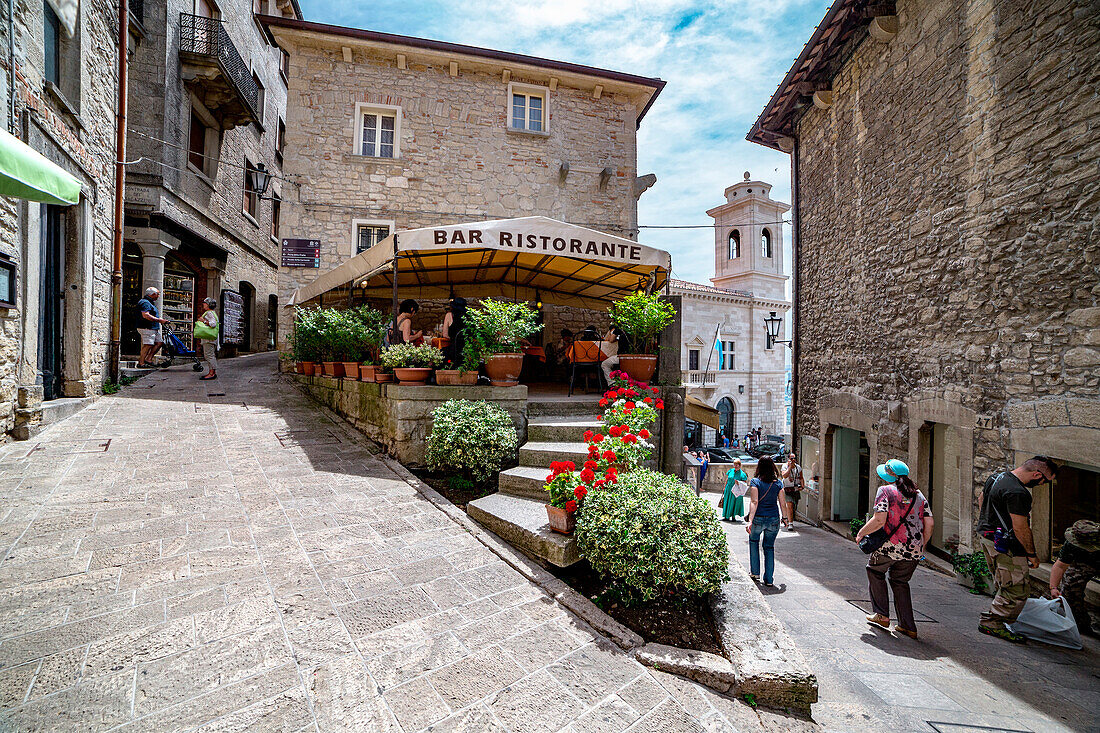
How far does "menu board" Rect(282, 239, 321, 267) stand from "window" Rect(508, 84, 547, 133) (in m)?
6.07

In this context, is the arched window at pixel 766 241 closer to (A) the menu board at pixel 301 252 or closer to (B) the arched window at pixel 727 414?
(B) the arched window at pixel 727 414

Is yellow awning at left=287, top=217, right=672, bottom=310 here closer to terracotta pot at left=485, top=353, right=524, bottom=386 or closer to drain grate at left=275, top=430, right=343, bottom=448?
terracotta pot at left=485, top=353, right=524, bottom=386

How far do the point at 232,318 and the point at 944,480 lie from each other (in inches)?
739

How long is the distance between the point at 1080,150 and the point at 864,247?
3.77 meters

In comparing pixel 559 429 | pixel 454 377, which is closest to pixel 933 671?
pixel 559 429

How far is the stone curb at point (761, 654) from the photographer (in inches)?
92.0

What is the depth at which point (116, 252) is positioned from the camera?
8.76 meters

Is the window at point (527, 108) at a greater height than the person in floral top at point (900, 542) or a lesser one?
greater

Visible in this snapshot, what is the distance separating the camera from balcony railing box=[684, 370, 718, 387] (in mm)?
27047

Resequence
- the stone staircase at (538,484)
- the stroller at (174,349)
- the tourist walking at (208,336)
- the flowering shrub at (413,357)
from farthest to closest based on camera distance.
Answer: the stroller at (174,349) → the tourist walking at (208,336) → the flowering shrub at (413,357) → the stone staircase at (538,484)

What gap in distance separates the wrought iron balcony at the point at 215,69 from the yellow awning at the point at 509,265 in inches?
326

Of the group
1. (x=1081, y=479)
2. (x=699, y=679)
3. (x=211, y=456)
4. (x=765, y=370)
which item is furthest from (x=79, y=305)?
(x=765, y=370)

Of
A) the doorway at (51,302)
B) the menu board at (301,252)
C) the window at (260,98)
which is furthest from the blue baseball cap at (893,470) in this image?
the window at (260,98)

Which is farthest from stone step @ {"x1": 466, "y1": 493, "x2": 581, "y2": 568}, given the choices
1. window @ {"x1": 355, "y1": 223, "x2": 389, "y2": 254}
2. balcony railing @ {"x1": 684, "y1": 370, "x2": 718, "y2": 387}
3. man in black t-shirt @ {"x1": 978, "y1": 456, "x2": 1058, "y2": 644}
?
balcony railing @ {"x1": 684, "y1": 370, "x2": 718, "y2": 387}
